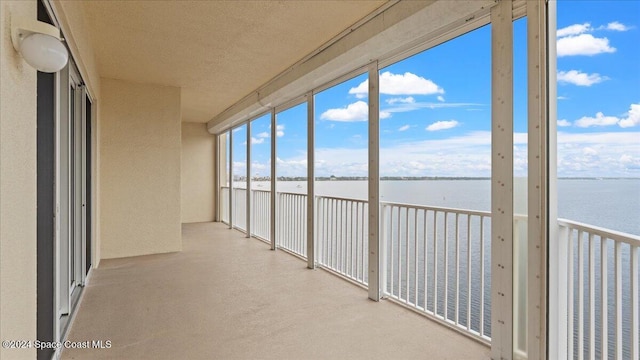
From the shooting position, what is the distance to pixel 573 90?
1.91 m

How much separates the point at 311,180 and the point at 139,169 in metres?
2.58

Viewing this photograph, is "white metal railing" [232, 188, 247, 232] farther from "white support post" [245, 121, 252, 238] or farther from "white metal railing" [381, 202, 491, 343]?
"white metal railing" [381, 202, 491, 343]

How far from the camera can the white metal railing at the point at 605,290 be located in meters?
1.62

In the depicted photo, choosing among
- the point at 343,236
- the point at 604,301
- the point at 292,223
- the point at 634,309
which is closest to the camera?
the point at 634,309

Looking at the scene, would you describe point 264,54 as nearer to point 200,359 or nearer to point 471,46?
point 471,46

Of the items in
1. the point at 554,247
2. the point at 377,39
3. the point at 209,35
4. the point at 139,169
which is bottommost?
the point at 554,247

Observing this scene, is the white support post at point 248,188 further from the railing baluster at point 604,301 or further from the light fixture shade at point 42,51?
the railing baluster at point 604,301

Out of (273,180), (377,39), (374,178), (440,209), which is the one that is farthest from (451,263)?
(273,180)

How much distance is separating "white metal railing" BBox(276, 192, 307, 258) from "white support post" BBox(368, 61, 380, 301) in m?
1.79

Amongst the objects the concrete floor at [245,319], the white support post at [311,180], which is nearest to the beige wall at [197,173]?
the concrete floor at [245,319]

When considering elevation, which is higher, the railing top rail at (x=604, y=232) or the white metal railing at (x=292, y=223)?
the railing top rail at (x=604, y=232)

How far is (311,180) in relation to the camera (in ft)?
14.6

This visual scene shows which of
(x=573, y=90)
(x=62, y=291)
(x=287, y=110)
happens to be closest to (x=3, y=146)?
(x=62, y=291)

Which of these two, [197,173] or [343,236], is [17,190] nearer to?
[343,236]
